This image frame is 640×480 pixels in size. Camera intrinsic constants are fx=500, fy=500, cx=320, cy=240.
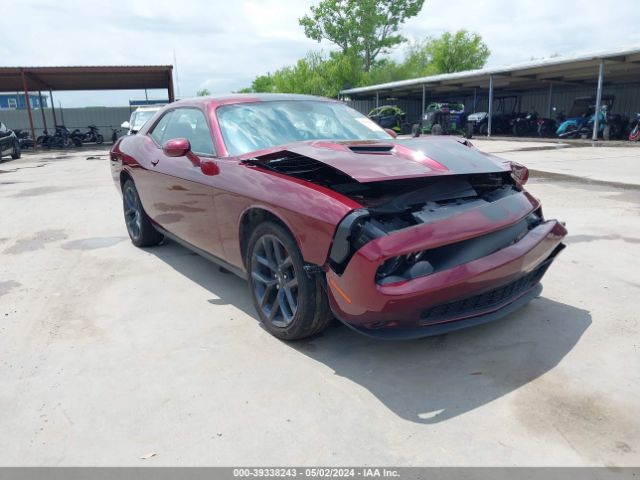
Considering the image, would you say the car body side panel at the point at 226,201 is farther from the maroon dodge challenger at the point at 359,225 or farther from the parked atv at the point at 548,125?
the parked atv at the point at 548,125

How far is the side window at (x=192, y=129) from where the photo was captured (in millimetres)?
3793

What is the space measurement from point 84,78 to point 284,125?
26.6 meters

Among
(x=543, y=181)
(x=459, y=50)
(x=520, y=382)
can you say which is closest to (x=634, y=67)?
(x=543, y=181)

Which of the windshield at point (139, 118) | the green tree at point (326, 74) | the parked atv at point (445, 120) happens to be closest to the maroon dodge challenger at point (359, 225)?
the windshield at point (139, 118)

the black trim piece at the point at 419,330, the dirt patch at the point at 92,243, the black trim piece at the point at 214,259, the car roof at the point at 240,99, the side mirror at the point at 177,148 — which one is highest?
the car roof at the point at 240,99

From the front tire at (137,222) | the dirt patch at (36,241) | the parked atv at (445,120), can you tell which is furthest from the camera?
the parked atv at (445,120)

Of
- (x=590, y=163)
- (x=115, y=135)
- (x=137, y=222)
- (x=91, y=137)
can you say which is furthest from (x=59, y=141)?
(x=590, y=163)

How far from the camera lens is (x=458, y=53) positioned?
51031 millimetres

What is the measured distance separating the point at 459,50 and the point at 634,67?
32.5 metres

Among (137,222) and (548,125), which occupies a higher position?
(548,125)

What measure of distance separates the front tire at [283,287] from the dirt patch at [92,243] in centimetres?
297

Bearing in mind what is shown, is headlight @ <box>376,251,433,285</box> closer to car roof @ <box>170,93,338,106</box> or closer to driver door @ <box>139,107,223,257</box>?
driver door @ <box>139,107,223,257</box>

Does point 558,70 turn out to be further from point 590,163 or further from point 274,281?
point 274,281

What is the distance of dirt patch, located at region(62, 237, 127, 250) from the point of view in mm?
5430
